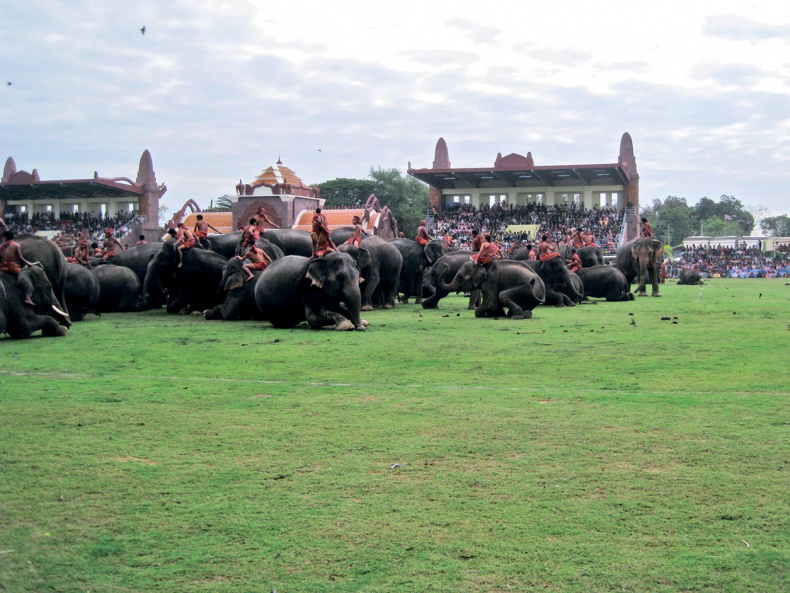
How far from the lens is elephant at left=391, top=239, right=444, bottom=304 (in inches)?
844

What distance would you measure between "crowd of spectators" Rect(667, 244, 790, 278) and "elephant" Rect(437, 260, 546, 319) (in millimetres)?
46566

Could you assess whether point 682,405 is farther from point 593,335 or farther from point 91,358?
point 91,358

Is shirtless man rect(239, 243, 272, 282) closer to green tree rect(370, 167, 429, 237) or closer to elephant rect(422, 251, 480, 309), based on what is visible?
elephant rect(422, 251, 480, 309)

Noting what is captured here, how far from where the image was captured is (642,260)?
2638 centimetres

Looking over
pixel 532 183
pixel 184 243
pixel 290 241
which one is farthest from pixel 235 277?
pixel 532 183

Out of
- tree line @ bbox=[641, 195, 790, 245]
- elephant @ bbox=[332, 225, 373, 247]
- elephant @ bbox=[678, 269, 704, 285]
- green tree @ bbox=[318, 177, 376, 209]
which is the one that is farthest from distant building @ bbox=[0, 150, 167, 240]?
tree line @ bbox=[641, 195, 790, 245]

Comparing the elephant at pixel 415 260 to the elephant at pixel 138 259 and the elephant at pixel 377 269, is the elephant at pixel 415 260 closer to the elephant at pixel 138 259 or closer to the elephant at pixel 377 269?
the elephant at pixel 377 269

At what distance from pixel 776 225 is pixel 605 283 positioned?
127024mm

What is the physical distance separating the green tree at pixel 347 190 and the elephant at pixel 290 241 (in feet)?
222

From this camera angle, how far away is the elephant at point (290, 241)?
772 inches

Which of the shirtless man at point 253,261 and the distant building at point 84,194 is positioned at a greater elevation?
the distant building at point 84,194

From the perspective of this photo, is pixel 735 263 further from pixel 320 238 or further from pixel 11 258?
pixel 11 258

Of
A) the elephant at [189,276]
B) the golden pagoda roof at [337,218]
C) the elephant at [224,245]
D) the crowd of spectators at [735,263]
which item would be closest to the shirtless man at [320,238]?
the elephant at [189,276]

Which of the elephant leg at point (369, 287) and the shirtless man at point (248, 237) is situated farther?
the elephant leg at point (369, 287)
